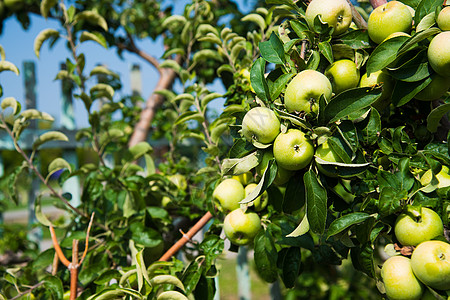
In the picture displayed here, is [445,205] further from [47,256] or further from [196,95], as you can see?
[47,256]

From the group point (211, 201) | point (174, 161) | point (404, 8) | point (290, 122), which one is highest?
point (404, 8)

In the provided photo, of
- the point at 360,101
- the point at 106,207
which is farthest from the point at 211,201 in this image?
the point at 360,101

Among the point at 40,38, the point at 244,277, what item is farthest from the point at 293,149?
the point at 244,277

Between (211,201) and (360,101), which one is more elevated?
(360,101)

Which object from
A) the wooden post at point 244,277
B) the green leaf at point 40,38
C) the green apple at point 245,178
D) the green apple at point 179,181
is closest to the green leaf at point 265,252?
the green apple at point 245,178

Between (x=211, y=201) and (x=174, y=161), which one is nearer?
(x=211, y=201)

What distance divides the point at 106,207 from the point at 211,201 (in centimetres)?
39

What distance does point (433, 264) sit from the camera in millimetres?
535

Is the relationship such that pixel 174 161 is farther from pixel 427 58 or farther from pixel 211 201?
pixel 427 58

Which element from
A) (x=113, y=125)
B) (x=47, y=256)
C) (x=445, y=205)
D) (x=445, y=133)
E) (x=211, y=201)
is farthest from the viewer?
(x=113, y=125)

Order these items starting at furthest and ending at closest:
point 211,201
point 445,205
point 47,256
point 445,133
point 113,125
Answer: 1. point 113,125
2. point 47,256
3. point 211,201
4. point 445,133
5. point 445,205

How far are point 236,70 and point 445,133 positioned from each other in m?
0.70

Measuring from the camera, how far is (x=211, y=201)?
1.00 meters

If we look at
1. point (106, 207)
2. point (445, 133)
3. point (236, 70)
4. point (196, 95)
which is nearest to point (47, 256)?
point (106, 207)
